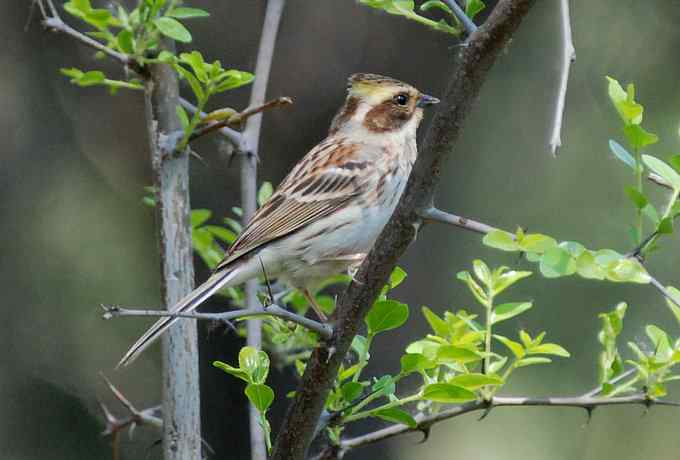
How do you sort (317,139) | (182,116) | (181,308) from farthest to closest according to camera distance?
(317,139), (182,116), (181,308)

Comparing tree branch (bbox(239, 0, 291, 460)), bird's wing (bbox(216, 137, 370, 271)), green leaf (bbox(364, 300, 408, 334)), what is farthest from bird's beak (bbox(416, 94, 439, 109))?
green leaf (bbox(364, 300, 408, 334))

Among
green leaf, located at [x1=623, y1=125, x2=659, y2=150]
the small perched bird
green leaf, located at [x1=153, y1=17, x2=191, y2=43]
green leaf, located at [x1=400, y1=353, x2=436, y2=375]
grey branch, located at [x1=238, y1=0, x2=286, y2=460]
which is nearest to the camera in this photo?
green leaf, located at [x1=623, y1=125, x2=659, y2=150]

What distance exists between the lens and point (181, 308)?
3100 millimetres

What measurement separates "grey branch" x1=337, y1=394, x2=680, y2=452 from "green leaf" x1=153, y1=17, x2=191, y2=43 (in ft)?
3.66

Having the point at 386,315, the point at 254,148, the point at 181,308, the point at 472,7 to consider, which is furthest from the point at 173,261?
the point at 472,7

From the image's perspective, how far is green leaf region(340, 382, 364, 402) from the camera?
2.62 meters

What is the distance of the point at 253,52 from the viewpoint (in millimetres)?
6223

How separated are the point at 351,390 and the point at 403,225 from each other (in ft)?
1.65

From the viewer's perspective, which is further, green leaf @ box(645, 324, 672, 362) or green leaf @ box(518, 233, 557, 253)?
green leaf @ box(645, 324, 672, 362)

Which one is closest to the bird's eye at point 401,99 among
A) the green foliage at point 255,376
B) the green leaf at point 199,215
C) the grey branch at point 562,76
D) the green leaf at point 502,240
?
the green leaf at point 199,215

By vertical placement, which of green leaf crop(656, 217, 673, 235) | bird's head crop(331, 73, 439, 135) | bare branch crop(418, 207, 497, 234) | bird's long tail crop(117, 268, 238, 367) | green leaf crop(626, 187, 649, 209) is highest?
green leaf crop(626, 187, 649, 209)

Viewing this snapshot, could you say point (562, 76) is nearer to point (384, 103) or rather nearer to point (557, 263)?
point (557, 263)

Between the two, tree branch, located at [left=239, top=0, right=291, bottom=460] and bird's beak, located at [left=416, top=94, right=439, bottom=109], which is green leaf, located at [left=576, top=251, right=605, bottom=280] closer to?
tree branch, located at [left=239, top=0, right=291, bottom=460]

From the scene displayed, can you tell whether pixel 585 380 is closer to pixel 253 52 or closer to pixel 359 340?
pixel 253 52
